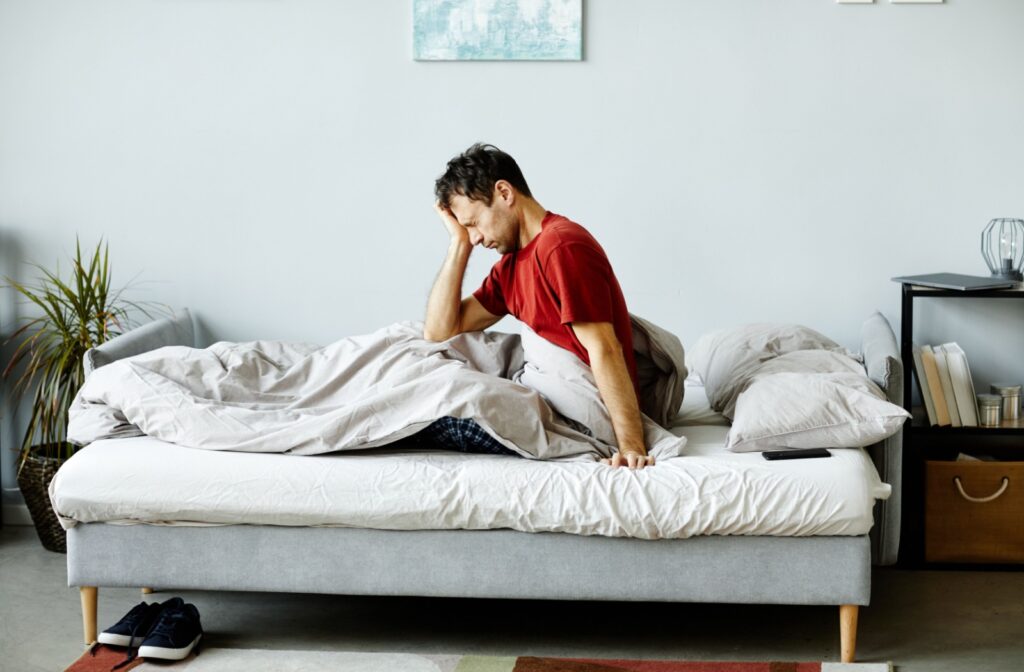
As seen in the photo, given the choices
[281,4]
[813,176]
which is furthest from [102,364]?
[813,176]

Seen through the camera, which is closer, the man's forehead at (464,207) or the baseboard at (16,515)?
the man's forehead at (464,207)

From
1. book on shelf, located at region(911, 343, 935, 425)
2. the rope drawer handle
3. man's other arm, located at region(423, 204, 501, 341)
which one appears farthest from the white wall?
man's other arm, located at region(423, 204, 501, 341)

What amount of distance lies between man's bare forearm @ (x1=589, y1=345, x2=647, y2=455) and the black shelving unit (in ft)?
3.12

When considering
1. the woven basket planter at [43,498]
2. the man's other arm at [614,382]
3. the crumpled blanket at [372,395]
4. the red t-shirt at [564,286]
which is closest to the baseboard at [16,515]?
the woven basket planter at [43,498]

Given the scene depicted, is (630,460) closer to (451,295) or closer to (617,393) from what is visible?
(617,393)

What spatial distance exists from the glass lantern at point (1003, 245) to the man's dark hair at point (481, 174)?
1.60 metres

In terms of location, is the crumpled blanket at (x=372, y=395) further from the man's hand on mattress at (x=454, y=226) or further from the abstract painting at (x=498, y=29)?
the abstract painting at (x=498, y=29)

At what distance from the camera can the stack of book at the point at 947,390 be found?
3373 millimetres

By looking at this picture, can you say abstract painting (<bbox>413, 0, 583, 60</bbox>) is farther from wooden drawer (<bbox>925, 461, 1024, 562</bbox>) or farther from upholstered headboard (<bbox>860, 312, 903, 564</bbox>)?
wooden drawer (<bbox>925, 461, 1024, 562</bbox>)

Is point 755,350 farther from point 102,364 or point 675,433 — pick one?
point 102,364

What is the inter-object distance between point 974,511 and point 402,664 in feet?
5.85

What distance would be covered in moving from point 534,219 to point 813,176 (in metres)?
1.19

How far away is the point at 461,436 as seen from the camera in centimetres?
273

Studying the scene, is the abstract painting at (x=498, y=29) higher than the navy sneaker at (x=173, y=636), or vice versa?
the abstract painting at (x=498, y=29)
